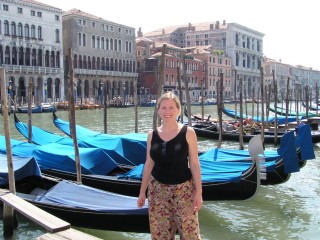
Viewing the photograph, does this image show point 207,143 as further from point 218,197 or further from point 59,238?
point 59,238

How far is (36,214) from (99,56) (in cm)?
2883

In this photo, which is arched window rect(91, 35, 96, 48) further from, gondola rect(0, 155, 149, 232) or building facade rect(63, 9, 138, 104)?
gondola rect(0, 155, 149, 232)

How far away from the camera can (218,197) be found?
4.10 metres

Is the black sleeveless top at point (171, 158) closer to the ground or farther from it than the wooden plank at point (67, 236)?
farther from it

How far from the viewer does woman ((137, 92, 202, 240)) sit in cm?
190

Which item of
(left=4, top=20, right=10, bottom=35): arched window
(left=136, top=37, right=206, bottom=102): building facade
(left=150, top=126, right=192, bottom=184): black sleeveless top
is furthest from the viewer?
(left=136, top=37, right=206, bottom=102): building facade

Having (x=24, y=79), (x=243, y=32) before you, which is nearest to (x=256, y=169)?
(x=24, y=79)

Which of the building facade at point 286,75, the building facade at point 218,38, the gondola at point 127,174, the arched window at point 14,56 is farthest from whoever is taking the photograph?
the building facade at point 286,75

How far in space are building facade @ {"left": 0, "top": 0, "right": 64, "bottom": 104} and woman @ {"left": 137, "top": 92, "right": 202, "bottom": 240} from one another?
22645 millimetres

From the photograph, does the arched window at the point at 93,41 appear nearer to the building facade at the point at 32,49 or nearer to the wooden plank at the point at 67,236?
the building facade at the point at 32,49

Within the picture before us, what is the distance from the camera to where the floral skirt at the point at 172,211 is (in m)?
1.94

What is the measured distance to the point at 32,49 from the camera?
85.6ft

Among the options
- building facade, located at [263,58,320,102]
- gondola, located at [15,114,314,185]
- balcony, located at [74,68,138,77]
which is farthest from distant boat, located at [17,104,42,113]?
building facade, located at [263,58,320,102]

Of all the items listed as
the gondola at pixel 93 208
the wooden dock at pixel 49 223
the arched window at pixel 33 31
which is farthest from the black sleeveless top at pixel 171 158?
the arched window at pixel 33 31
